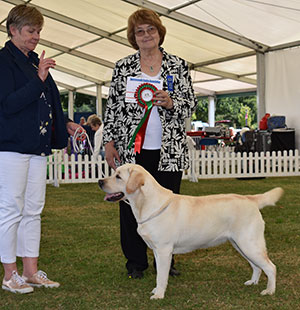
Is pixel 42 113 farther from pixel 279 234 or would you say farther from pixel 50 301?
pixel 279 234

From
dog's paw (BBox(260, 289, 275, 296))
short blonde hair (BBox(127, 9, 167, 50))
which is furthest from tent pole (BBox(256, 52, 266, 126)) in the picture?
dog's paw (BBox(260, 289, 275, 296))

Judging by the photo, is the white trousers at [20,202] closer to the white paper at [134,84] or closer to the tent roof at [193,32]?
the white paper at [134,84]

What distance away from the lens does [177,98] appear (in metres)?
3.21

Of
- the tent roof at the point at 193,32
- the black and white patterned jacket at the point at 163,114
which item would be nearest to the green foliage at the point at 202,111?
the tent roof at the point at 193,32

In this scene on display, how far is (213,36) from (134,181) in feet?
39.0

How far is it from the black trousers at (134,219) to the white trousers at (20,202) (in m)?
0.65

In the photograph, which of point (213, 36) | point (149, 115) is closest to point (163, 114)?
point (149, 115)

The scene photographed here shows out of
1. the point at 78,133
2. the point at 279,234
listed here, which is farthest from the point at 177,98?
the point at 279,234

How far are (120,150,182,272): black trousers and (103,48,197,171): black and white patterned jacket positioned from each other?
0.06m

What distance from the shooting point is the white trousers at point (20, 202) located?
2.84 metres

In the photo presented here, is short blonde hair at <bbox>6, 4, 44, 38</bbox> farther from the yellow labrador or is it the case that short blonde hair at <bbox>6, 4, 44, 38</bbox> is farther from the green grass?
the green grass

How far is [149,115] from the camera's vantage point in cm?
319

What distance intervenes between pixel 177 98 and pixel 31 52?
1.04 metres

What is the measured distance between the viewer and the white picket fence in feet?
32.5
